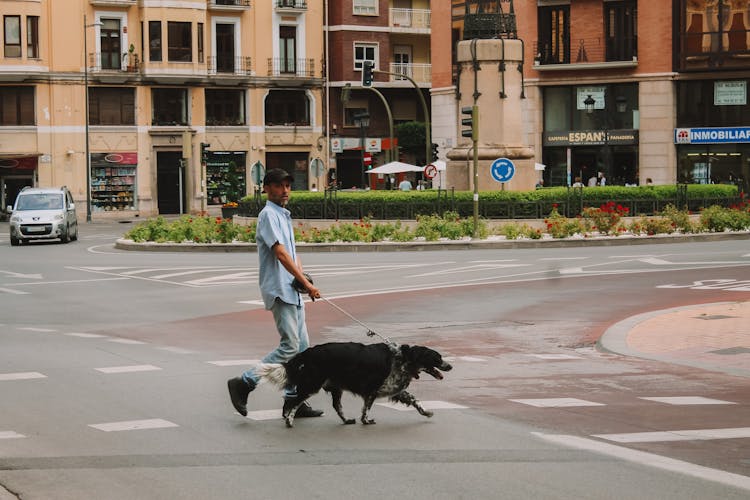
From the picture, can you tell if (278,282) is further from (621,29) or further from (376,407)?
(621,29)

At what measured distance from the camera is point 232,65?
6875 cm

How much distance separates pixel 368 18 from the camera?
72250 mm

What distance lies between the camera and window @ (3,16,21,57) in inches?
2478

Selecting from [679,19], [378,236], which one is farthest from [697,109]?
[378,236]

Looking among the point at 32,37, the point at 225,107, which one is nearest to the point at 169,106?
the point at 225,107

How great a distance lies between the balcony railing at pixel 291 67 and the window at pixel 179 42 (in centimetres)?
507

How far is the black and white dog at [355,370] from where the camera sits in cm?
907

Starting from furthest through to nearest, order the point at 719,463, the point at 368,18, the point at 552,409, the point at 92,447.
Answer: the point at 368,18 < the point at 552,409 < the point at 92,447 < the point at 719,463

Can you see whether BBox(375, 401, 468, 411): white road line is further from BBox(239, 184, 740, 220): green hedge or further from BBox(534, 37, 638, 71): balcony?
BBox(534, 37, 638, 71): balcony

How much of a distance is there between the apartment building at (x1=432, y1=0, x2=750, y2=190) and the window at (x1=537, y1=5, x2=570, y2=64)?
5cm

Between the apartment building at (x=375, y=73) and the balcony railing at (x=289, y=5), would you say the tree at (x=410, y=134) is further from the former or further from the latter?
the balcony railing at (x=289, y=5)

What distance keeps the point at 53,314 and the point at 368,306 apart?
15.0ft

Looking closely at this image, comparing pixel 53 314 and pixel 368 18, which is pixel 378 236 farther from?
pixel 368 18

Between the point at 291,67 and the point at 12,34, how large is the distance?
15203 millimetres
